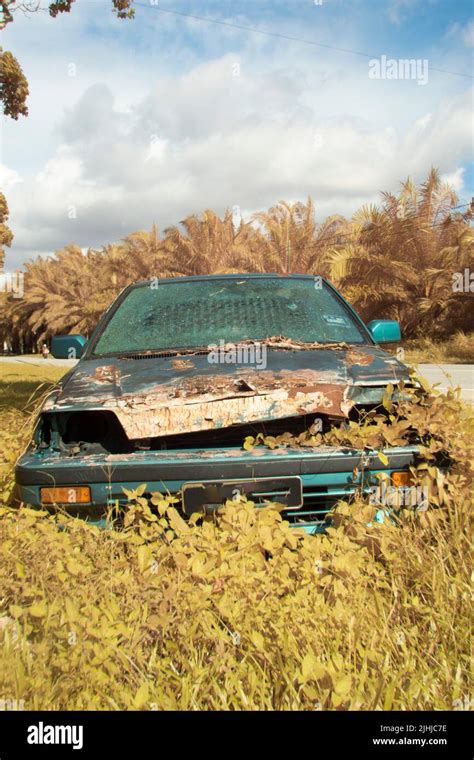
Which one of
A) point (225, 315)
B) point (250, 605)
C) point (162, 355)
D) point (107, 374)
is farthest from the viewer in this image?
point (225, 315)

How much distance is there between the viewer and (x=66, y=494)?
2.58m

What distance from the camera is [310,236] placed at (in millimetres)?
22734

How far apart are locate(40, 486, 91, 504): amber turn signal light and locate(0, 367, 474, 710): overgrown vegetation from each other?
73mm

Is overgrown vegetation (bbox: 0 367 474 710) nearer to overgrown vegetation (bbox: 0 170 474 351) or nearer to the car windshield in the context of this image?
the car windshield

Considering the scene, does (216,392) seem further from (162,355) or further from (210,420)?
(162,355)

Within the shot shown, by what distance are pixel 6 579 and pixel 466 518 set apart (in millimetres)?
1842

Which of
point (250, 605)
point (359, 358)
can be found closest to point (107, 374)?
point (359, 358)

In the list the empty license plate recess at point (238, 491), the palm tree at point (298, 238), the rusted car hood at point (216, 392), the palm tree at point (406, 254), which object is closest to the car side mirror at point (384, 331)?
the rusted car hood at point (216, 392)

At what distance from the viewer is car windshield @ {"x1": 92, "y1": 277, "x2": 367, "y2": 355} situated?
12.0 feet

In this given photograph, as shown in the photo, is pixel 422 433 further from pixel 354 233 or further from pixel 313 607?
pixel 354 233

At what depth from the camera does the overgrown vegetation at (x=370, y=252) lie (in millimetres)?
20141

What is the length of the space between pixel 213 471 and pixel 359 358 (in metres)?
1.06

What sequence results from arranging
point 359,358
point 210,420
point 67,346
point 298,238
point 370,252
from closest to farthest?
point 210,420 < point 359,358 < point 67,346 < point 370,252 < point 298,238
